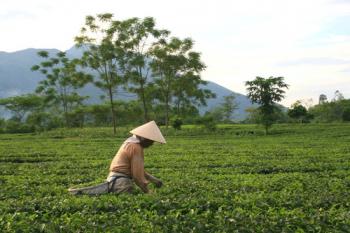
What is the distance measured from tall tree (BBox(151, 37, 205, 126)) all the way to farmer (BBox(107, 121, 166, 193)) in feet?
132

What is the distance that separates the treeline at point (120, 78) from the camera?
151 feet

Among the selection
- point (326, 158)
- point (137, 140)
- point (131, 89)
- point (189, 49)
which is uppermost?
point (189, 49)

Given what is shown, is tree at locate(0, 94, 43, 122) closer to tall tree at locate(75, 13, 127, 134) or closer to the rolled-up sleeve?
tall tree at locate(75, 13, 127, 134)

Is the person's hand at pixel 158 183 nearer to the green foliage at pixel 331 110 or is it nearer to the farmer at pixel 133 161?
the farmer at pixel 133 161

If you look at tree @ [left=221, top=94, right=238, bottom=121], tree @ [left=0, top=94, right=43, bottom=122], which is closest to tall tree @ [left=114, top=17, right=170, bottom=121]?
tree @ [left=0, top=94, right=43, bottom=122]

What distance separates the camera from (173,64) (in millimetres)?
50938

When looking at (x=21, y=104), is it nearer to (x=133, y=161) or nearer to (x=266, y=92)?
(x=266, y=92)

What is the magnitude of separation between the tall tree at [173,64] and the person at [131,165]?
40.2m

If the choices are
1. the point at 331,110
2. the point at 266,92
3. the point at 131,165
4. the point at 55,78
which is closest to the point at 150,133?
the point at 131,165

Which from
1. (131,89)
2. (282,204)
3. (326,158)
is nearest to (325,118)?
(131,89)

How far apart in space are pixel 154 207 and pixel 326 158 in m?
13.3

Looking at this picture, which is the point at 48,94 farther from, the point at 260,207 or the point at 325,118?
the point at 260,207

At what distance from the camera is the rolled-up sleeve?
28.3 feet

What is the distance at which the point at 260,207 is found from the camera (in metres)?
7.65
